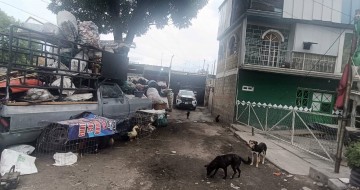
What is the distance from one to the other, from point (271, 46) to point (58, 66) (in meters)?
12.2

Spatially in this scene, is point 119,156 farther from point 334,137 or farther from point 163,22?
point 163,22

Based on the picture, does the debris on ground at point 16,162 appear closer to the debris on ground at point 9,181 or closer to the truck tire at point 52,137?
the debris on ground at point 9,181

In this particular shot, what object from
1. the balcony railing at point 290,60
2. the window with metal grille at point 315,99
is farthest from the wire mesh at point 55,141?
the window with metal grille at point 315,99

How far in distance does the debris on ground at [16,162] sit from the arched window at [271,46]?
1298 centimetres

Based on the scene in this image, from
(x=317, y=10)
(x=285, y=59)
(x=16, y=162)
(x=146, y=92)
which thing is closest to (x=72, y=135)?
(x=16, y=162)

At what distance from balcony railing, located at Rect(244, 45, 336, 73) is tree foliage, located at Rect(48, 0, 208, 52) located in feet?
18.9

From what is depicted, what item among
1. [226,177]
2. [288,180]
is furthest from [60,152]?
[288,180]

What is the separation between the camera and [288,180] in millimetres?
5883

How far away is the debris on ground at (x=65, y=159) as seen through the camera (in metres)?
5.58

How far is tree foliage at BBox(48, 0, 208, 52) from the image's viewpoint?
16.7m

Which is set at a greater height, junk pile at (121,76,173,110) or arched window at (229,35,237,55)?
arched window at (229,35,237,55)

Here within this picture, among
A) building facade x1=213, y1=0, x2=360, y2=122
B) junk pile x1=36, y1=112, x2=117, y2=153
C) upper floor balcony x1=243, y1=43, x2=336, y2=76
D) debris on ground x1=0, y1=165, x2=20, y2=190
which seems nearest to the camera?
debris on ground x1=0, y1=165, x2=20, y2=190

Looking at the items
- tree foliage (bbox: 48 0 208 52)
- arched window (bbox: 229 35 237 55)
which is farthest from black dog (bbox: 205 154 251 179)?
tree foliage (bbox: 48 0 208 52)

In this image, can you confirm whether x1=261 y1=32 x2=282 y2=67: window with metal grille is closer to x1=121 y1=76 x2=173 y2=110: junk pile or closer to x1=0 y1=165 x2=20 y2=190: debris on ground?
x1=121 y1=76 x2=173 y2=110: junk pile
